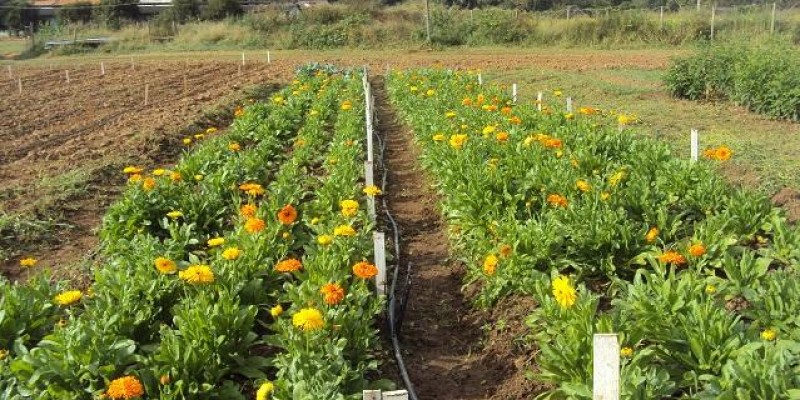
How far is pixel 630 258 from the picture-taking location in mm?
5797

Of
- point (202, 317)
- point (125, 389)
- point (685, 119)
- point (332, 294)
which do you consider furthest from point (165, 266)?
point (685, 119)

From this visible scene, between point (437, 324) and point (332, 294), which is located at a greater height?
point (332, 294)

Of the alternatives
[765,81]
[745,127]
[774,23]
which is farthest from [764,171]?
[774,23]

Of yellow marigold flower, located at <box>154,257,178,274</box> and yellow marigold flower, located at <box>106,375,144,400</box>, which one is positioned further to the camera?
yellow marigold flower, located at <box>154,257,178,274</box>

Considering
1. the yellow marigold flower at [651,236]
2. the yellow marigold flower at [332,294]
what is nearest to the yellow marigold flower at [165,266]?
the yellow marigold flower at [332,294]

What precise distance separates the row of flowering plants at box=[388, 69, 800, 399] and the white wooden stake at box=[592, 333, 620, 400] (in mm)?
427

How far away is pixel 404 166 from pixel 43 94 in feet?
50.3

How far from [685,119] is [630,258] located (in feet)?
32.2

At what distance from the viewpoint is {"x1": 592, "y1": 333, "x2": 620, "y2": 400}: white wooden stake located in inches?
114

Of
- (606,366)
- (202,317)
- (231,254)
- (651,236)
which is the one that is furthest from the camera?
(651,236)

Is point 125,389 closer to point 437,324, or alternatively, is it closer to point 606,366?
point 606,366

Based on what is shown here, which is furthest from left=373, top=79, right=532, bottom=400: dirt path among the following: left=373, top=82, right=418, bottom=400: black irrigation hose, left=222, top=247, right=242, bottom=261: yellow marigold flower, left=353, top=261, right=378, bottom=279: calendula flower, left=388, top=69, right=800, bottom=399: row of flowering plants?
left=222, top=247, right=242, bottom=261: yellow marigold flower

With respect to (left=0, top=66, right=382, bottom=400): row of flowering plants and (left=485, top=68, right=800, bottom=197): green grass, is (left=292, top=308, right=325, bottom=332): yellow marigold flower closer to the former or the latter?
(left=0, top=66, right=382, bottom=400): row of flowering plants

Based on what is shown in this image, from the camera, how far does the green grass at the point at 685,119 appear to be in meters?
9.61
